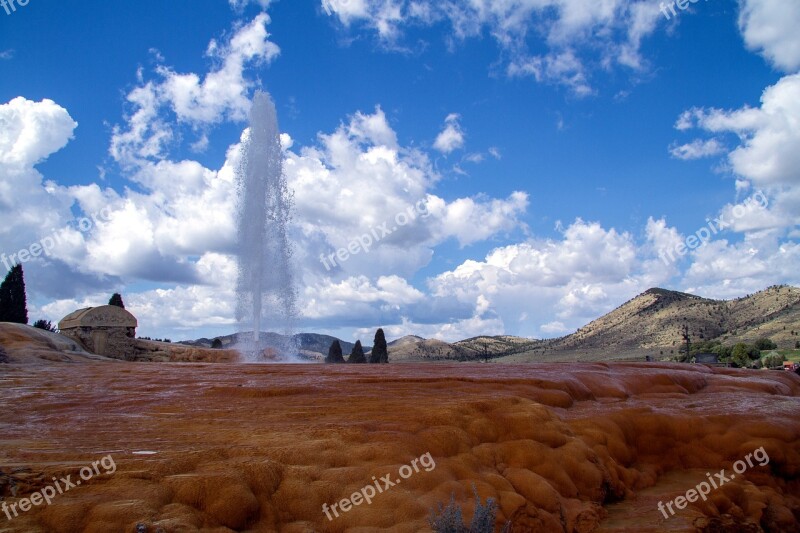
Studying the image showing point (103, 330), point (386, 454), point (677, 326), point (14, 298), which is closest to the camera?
point (386, 454)

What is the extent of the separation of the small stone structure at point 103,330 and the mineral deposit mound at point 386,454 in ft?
68.1

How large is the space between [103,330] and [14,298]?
10.2 metres

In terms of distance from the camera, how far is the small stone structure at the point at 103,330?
101ft

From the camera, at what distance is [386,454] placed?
6.61m

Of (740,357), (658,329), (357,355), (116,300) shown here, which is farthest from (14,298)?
(658,329)

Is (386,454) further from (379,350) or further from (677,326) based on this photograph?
(677,326)

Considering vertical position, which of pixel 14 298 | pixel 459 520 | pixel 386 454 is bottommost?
pixel 459 520

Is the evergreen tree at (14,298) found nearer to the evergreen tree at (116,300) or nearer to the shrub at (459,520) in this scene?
the evergreen tree at (116,300)

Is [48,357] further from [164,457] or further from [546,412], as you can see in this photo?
[546,412]

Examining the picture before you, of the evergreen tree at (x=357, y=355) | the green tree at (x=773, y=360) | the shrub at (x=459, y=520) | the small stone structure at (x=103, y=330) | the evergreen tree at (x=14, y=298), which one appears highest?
the evergreen tree at (x=14, y=298)

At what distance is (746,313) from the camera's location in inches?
2643

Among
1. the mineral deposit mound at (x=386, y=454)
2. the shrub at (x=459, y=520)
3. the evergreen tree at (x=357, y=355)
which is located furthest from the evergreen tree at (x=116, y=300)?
the shrub at (x=459, y=520)

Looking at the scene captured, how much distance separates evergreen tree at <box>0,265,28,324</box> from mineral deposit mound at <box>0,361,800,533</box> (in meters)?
29.2

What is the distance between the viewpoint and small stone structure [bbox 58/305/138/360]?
30.8 metres
